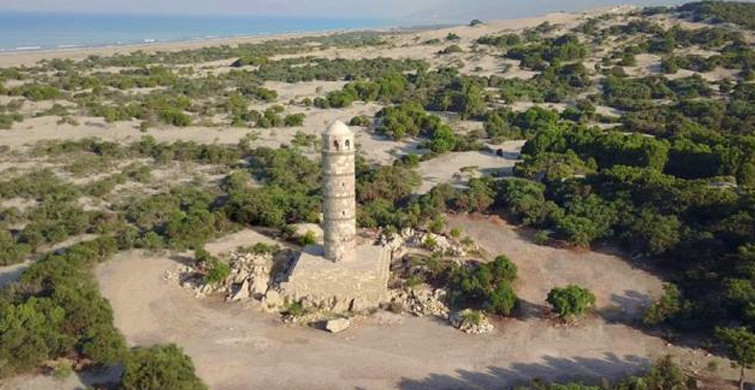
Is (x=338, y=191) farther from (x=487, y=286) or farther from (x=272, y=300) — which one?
(x=487, y=286)

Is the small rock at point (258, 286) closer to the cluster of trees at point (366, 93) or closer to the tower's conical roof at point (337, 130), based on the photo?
the tower's conical roof at point (337, 130)

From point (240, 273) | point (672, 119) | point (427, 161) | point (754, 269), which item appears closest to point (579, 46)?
point (672, 119)

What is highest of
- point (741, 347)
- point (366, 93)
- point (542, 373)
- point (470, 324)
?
point (366, 93)

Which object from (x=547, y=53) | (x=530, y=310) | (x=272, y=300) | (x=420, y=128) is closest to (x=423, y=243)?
(x=530, y=310)

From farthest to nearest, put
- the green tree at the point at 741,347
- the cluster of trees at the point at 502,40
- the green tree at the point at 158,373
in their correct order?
the cluster of trees at the point at 502,40 < the green tree at the point at 741,347 < the green tree at the point at 158,373

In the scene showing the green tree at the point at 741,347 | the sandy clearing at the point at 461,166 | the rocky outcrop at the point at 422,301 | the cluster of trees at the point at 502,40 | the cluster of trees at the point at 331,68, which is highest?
the cluster of trees at the point at 502,40

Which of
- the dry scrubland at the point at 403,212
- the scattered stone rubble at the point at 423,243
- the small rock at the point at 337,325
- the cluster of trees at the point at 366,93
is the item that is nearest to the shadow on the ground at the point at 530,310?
the dry scrubland at the point at 403,212
